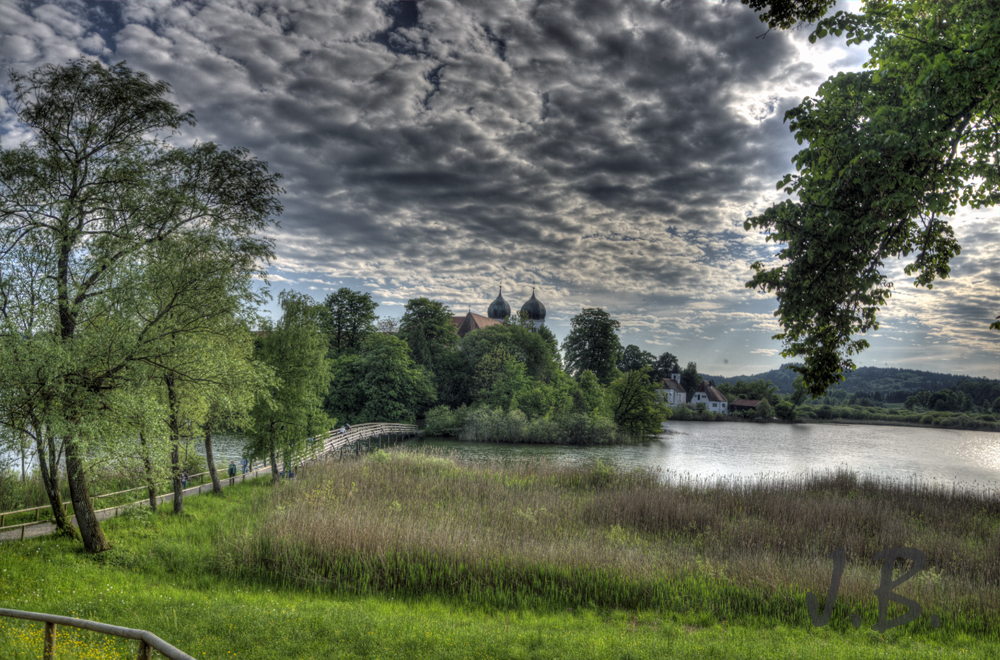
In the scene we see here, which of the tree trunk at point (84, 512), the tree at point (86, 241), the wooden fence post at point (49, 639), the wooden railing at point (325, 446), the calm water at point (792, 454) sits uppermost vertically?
the tree at point (86, 241)

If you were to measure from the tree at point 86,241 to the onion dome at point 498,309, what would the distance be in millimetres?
68093

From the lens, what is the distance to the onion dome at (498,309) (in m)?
79.8

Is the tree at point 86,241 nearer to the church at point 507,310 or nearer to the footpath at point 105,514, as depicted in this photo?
the footpath at point 105,514

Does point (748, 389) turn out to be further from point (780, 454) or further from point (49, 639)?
point (49, 639)

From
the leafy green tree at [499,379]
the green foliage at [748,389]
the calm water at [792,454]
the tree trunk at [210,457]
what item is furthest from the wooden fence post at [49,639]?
the green foliage at [748,389]

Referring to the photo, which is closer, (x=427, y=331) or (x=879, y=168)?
(x=879, y=168)

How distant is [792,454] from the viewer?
3497cm

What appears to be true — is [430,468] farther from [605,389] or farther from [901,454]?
[901,454]

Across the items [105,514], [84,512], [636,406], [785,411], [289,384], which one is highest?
[289,384]

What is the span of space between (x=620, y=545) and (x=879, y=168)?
8060 mm

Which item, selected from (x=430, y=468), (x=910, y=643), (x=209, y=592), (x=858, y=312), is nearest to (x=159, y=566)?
(x=209, y=592)

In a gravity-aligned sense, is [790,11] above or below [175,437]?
above

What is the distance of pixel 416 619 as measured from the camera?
7.12 metres

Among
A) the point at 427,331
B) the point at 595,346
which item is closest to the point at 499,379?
the point at 427,331
